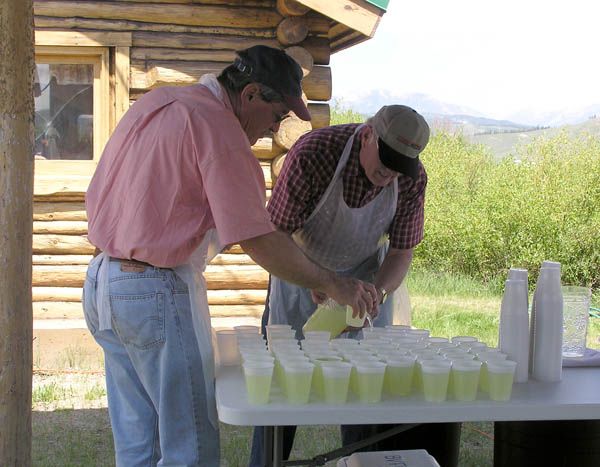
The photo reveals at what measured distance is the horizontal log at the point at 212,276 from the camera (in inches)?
264

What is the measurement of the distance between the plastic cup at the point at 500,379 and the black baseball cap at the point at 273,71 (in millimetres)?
967

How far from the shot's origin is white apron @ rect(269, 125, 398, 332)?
3.42 m

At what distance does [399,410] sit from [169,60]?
4.96 m

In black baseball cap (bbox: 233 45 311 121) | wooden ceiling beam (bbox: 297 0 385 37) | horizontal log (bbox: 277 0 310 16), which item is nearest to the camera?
black baseball cap (bbox: 233 45 311 121)

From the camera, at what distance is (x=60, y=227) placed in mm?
6645

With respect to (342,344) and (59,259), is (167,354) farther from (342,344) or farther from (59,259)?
(59,259)

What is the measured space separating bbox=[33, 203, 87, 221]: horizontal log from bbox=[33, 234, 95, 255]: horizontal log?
0.15m

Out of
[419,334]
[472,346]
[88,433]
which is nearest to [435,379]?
[472,346]

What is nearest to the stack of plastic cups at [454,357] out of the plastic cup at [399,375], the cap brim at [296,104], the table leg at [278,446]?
the plastic cup at [399,375]

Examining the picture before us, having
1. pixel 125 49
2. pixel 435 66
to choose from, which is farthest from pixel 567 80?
pixel 125 49

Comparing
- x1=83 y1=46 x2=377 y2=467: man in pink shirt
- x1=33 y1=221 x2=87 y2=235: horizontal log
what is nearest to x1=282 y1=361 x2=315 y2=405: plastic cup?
x1=83 y1=46 x2=377 y2=467: man in pink shirt

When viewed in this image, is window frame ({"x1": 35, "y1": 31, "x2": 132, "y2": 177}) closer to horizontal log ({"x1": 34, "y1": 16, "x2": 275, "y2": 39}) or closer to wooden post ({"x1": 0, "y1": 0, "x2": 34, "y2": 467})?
horizontal log ({"x1": 34, "y1": 16, "x2": 275, "y2": 39})

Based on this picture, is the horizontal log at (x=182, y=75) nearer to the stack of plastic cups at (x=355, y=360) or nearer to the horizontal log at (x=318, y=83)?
the horizontal log at (x=318, y=83)

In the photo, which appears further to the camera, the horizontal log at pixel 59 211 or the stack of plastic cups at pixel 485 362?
the horizontal log at pixel 59 211
